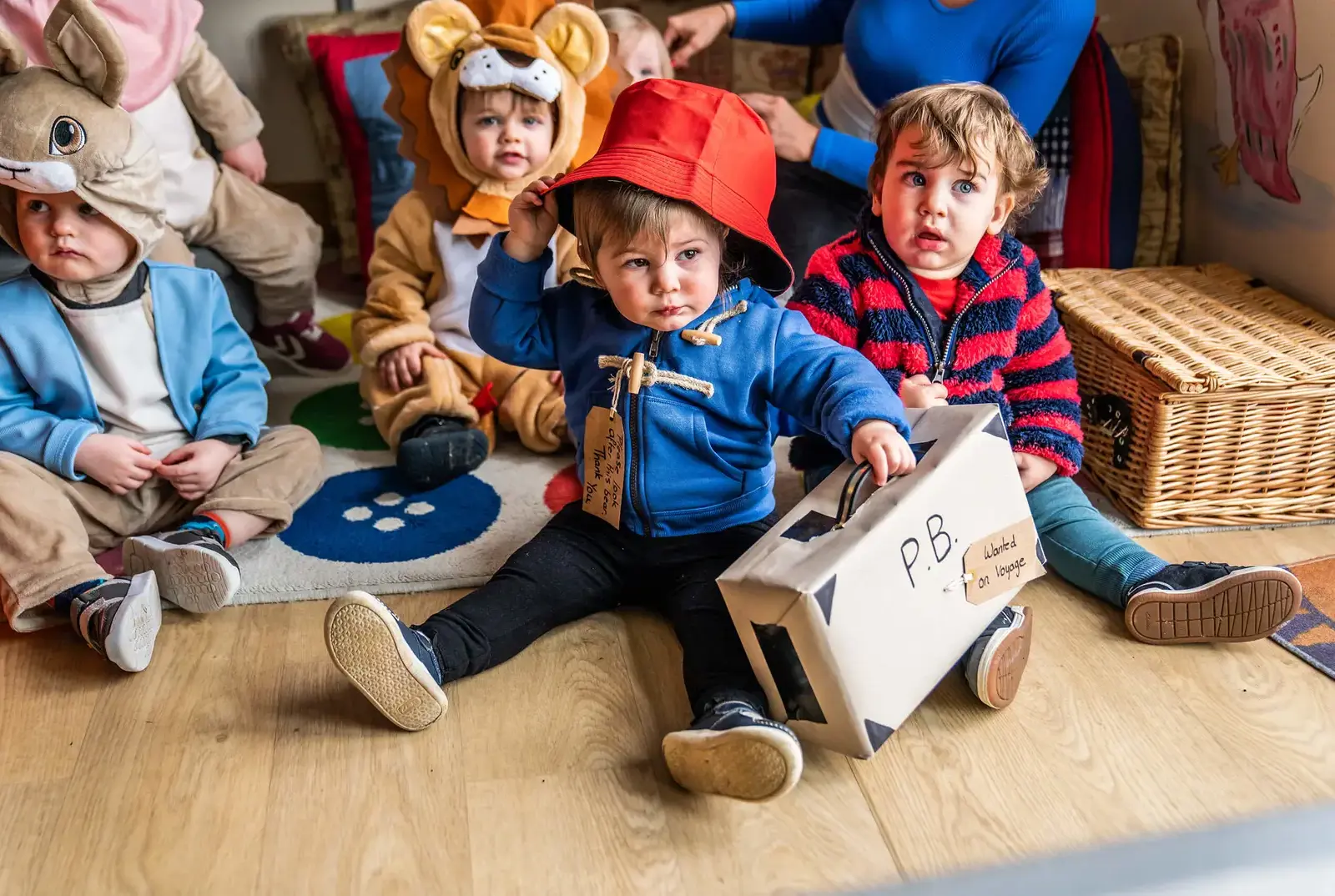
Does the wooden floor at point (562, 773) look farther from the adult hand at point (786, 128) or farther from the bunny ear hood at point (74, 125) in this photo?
the adult hand at point (786, 128)

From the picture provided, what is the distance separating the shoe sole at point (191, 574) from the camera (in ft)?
3.84

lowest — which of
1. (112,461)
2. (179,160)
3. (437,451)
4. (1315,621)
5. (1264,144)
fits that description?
(1315,621)

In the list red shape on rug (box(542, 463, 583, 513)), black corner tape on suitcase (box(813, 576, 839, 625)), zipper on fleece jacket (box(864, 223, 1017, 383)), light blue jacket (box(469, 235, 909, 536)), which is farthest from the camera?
red shape on rug (box(542, 463, 583, 513))

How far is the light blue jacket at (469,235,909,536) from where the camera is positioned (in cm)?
110

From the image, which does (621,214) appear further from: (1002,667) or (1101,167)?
(1101,167)

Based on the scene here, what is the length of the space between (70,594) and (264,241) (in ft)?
2.48

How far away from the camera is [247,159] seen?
181cm

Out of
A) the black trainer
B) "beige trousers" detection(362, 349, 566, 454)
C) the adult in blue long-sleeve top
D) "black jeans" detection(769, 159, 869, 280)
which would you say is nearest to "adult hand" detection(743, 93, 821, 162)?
the adult in blue long-sleeve top

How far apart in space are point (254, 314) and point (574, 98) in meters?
0.66

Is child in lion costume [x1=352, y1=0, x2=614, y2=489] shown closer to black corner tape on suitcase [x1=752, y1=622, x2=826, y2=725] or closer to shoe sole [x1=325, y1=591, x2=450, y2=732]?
shoe sole [x1=325, y1=591, x2=450, y2=732]

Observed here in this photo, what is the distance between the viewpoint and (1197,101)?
5.86 ft

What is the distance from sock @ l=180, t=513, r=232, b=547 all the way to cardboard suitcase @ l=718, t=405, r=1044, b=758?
660 mm

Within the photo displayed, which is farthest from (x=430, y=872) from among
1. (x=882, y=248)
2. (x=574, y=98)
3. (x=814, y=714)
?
(x=574, y=98)

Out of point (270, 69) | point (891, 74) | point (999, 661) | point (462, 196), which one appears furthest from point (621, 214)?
point (270, 69)
